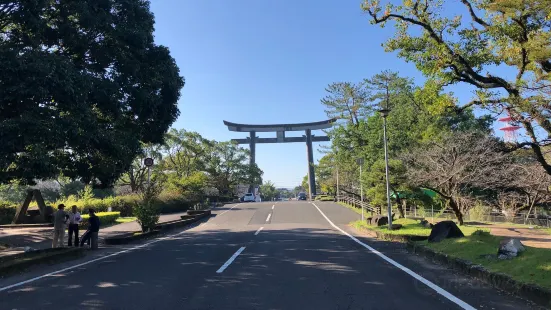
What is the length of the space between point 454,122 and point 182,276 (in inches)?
1217

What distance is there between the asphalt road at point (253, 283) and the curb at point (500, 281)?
178 millimetres

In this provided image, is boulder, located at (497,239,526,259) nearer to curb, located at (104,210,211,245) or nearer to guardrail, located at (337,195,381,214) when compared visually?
curb, located at (104,210,211,245)

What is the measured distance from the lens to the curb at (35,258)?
980 centimetres

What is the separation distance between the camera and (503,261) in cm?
827

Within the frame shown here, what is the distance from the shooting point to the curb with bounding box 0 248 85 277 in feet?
32.2

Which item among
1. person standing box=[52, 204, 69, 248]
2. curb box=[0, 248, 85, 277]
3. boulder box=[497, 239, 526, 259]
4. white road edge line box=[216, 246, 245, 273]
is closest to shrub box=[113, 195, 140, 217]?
person standing box=[52, 204, 69, 248]

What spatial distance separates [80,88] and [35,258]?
4.83m

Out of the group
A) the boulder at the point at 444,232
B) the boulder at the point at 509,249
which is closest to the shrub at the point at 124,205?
the boulder at the point at 444,232

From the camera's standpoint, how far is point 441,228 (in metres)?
13.0

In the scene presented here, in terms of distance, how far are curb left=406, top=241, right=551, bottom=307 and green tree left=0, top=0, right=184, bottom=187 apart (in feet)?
33.6

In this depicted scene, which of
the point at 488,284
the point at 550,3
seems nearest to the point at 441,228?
the point at 488,284

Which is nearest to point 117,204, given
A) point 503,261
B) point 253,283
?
point 253,283

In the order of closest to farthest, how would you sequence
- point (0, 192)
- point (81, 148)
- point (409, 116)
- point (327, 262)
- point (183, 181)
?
1. point (327, 262)
2. point (81, 148)
3. point (409, 116)
4. point (183, 181)
5. point (0, 192)

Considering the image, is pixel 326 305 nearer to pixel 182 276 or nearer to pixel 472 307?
pixel 472 307
